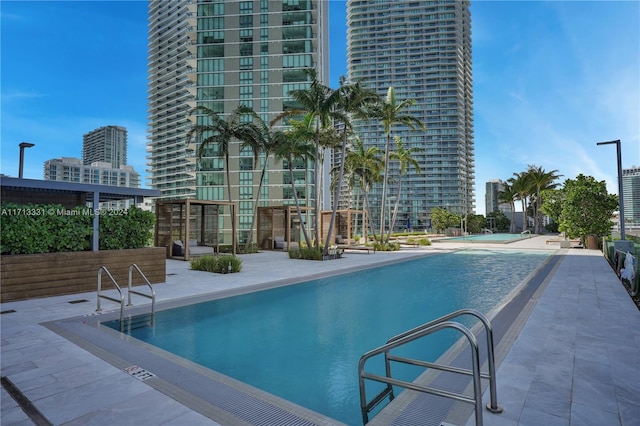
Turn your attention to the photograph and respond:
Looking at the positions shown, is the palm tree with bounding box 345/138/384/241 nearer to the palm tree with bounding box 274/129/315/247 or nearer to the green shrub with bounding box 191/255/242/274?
the palm tree with bounding box 274/129/315/247

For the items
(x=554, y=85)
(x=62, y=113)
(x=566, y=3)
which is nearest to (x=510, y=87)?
(x=554, y=85)

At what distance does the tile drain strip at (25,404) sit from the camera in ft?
9.31

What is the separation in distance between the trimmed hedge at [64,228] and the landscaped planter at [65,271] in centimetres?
31

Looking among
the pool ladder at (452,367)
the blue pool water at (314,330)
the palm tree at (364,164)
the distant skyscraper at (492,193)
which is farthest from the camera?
the distant skyscraper at (492,193)

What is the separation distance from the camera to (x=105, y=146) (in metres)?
162

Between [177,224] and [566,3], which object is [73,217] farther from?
[566,3]

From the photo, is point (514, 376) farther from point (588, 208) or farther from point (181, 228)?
point (588, 208)

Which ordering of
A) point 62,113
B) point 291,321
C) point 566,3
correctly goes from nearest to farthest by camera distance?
point 291,321, point 566,3, point 62,113

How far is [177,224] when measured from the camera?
1719 cm

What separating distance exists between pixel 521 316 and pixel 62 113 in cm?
7970

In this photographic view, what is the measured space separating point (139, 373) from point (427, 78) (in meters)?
107

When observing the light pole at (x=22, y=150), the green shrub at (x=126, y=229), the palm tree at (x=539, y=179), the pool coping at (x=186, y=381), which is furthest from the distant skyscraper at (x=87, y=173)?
the pool coping at (x=186, y=381)

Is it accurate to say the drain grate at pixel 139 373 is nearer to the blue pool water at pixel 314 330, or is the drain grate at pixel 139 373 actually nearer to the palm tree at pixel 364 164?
the blue pool water at pixel 314 330

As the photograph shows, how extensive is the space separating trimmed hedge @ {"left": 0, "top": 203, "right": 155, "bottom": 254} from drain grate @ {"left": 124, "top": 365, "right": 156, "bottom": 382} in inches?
225
